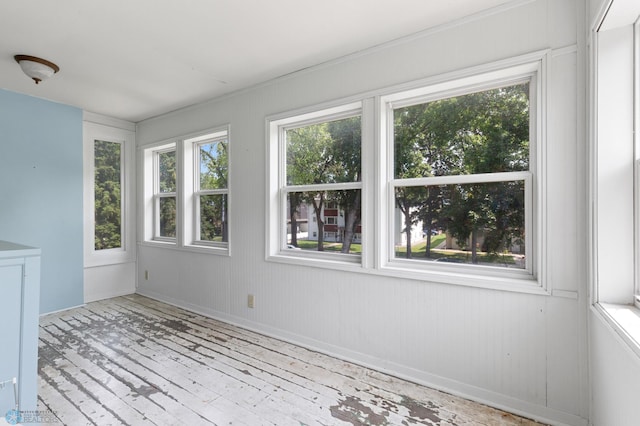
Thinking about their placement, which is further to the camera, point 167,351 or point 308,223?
point 308,223

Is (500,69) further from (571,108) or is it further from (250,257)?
(250,257)

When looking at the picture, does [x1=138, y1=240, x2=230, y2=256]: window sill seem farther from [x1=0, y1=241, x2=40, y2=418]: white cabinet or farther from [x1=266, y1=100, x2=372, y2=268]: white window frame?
[x1=0, y1=241, x2=40, y2=418]: white cabinet

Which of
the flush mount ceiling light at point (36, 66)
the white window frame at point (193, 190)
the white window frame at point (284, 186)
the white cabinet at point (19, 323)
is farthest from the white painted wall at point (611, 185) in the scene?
the flush mount ceiling light at point (36, 66)

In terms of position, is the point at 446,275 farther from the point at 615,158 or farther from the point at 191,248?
the point at 191,248

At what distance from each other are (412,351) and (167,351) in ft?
6.72

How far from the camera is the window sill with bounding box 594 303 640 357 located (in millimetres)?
1181

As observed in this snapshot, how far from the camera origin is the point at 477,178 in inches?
82.4

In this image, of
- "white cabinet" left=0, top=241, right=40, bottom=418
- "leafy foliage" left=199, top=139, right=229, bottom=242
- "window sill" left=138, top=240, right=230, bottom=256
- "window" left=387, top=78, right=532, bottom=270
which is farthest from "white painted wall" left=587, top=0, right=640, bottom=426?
"leafy foliage" left=199, top=139, right=229, bottom=242

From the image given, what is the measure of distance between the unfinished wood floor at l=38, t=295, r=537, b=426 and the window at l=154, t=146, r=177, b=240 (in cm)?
153

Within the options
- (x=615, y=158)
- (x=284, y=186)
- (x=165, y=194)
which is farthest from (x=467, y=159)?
(x=165, y=194)

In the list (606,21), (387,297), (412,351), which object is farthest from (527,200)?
(412,351)

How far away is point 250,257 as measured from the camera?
323 centimetres

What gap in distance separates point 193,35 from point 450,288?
258 centimetres

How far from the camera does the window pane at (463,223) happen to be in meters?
2.04
